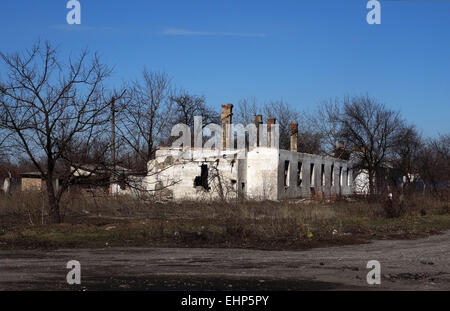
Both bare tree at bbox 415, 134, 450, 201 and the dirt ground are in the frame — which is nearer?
the dirt ground

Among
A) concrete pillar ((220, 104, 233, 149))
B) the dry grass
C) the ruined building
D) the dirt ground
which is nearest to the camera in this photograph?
the dirt ground

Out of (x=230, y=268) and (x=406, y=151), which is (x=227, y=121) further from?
(x=230, y=268)

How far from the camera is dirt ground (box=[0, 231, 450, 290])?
9062 millimetres

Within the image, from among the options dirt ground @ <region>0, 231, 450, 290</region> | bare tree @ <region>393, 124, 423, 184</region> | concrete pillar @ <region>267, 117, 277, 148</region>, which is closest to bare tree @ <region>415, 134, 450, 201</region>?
bare tree @ <region>393, 124, 423, 184</region>

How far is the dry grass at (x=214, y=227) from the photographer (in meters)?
15.7

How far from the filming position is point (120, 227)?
58.8ft

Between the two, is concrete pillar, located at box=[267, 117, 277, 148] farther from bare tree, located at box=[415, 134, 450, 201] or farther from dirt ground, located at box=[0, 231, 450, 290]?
dirt ground, located at box=[0, 231, 450, 290]

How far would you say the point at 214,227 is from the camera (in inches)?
712

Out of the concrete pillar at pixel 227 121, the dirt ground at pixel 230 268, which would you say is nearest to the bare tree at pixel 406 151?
the concrete pillar at pixel 227 121

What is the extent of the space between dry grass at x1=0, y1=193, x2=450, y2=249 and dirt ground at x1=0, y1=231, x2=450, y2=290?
4.74 ft

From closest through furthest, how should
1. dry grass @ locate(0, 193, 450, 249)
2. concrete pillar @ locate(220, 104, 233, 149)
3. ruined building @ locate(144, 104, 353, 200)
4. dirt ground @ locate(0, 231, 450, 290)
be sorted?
dirt ground @ locate(0, 231, 450, 290), dry grass @ locate(0, 193, 450, 249), ruined building @ locate(144, 104, 353, 200), concrete pillar @ locate(220, 104, 233, 149)

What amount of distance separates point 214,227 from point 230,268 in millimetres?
7100
